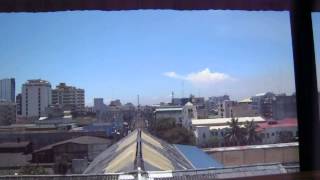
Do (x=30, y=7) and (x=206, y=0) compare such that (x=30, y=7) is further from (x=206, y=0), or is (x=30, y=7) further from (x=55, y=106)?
(x=55, y=106)

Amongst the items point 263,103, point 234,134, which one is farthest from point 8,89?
point 234,134

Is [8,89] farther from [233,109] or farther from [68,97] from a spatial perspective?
[233,109]

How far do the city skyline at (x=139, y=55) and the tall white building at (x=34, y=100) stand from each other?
1.10 ft

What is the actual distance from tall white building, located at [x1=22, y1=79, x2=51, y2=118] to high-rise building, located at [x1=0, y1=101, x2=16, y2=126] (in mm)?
211

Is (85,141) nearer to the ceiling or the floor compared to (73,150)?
nearer to the ceiling

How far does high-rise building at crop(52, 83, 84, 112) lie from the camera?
861cm

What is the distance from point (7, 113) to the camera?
7227 millimetres

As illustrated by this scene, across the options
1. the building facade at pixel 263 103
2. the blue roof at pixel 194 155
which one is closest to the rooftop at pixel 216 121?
the building facade at pixel 263 103

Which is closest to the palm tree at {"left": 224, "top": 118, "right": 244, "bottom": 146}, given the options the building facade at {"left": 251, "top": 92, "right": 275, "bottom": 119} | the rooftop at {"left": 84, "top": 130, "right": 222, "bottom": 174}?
the rooftop at {"left": 84, "top": 130, "right": 222, "bottom": 174}

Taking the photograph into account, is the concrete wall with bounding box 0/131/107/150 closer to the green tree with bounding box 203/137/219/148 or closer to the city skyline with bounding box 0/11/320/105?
the city skyline with bounding box 0/11/320/105

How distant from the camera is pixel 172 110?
8070 millimetres

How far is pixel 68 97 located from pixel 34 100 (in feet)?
4.29

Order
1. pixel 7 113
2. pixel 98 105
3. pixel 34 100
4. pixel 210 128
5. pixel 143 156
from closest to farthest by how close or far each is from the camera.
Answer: pixel 7 113, pixel 34 100, pixel 210 128, pixel 98 105, pixel 143 156

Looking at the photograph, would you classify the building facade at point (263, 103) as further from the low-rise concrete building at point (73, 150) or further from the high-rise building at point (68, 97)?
the high-rise building at point (68, 97)
